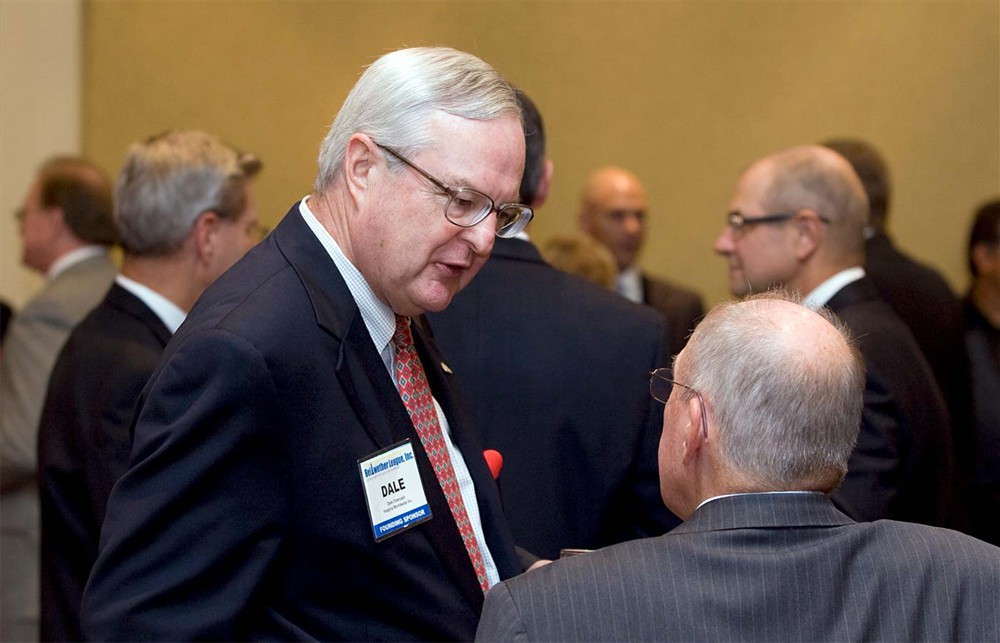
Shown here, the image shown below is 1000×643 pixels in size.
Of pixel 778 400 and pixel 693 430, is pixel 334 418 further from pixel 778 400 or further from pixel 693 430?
pixel 778 400

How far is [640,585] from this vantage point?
142 centimetres

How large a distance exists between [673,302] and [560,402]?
114 inches

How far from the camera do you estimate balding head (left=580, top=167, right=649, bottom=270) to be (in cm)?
556

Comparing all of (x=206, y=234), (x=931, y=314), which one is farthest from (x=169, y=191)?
(x=931, y=314)

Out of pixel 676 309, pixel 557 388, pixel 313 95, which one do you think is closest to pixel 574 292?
pixel 557 388

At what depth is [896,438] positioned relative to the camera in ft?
9.02

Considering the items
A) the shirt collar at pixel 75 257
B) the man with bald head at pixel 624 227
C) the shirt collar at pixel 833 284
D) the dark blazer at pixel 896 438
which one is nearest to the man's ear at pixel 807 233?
the shirt collar at pixel 833 284

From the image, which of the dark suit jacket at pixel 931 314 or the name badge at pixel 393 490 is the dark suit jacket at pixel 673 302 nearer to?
the dark suit jacket at pixel 931 314

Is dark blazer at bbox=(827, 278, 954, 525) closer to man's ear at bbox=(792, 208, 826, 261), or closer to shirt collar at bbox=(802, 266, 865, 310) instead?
shirt collar at bbox=(802, 266, 865, 310)

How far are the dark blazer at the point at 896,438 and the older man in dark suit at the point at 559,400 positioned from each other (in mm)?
496

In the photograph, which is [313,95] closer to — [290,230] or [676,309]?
[676,309]

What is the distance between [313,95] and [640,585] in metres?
4.71

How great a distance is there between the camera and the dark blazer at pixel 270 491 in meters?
1.46

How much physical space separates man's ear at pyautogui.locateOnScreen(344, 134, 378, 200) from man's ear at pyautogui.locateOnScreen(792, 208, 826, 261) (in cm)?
191
